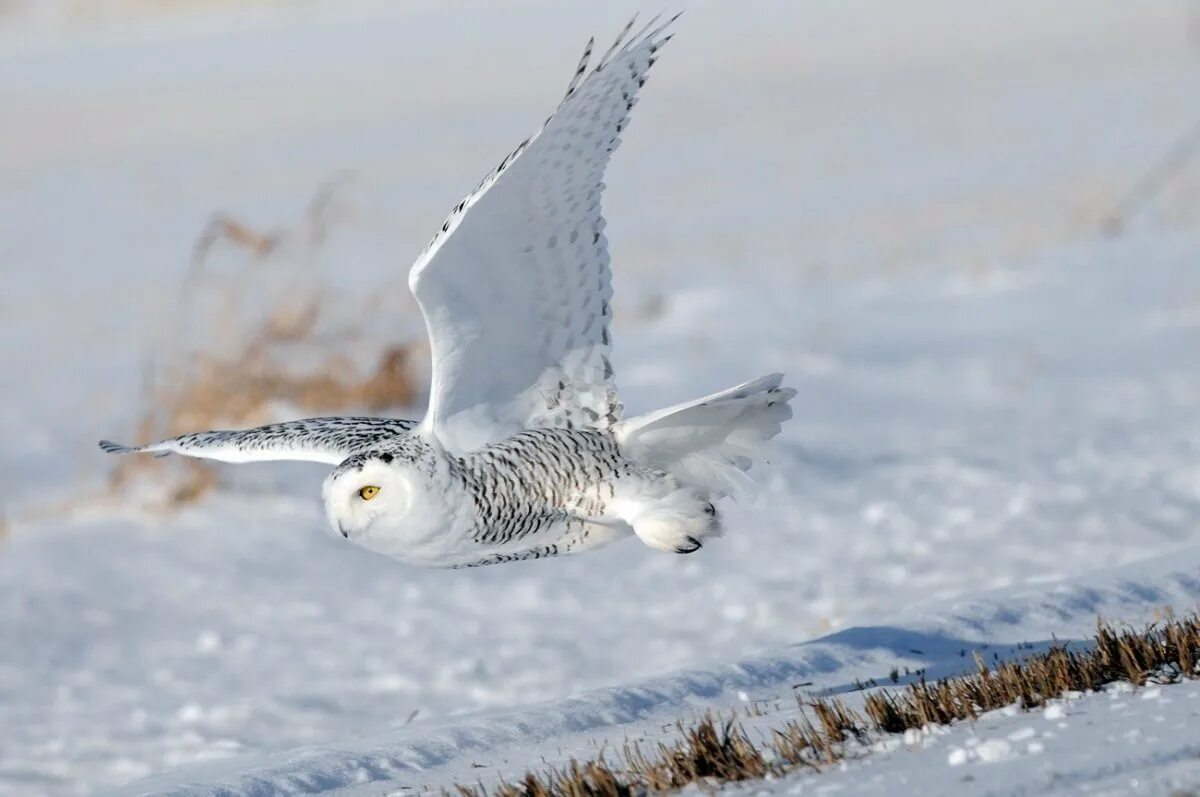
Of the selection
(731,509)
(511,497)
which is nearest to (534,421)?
(511,497)

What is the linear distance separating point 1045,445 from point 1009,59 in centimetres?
2403

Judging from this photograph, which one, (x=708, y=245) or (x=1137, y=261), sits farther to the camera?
(x=708, y=245)

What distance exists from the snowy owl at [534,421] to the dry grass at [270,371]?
210 inches

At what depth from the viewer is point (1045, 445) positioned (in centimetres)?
1214

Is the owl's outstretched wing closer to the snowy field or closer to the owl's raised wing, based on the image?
the owl's raised wing

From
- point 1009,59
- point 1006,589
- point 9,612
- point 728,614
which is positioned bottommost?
point 1006,589

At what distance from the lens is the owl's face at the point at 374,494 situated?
5.38m

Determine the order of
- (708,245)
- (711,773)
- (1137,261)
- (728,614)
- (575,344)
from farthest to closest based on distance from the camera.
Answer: (708,245)
(1137,261)
(728,614)
(575,344)
(711,773)

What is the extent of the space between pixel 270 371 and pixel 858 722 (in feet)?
24.2

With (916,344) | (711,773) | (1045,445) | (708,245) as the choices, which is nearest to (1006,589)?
(711,773)

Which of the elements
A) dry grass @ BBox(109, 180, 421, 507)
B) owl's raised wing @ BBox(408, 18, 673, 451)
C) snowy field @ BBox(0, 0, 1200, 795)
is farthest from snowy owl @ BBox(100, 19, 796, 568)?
dry grass @ BBox(109, 180, 421, 507)

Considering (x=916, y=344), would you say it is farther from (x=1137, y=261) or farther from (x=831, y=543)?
(x=831, y=543)

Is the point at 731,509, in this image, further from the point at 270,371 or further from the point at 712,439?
the point at 712,439

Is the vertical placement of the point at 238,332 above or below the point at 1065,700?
above
